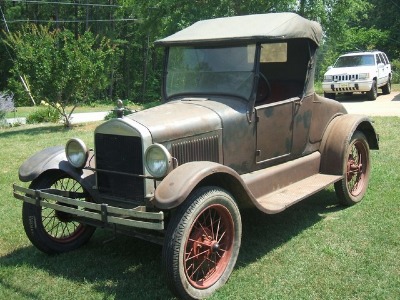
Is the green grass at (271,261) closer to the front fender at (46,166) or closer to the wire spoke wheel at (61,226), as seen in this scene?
the wire spoke wheel at (61,226)

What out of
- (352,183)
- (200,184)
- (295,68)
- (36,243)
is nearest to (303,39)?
(295,68)

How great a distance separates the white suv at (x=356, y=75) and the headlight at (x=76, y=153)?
14657 millimetres

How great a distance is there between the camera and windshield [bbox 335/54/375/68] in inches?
719

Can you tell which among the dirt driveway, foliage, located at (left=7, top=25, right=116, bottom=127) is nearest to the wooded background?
foliage, located at (left=7, top=25, right=116, bottom=127)

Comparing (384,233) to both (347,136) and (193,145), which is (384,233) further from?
(193,145)

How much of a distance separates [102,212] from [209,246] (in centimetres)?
88

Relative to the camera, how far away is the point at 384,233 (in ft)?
15.8

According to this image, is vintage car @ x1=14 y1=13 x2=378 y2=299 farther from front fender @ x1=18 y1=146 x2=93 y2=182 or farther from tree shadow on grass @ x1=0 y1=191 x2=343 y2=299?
tree shadow on grass @ x1=0 y1=191 x2=343 y2=299

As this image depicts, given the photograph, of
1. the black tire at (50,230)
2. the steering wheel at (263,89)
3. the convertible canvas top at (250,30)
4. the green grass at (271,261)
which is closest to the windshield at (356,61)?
the green grass at (271,261)

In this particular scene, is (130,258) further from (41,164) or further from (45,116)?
(45,116)

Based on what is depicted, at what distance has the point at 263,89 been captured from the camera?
5383mm

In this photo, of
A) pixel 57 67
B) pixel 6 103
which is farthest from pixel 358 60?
pixel 6 103

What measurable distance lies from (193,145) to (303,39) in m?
2.00

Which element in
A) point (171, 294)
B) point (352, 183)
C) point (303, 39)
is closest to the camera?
point (171, 294)
